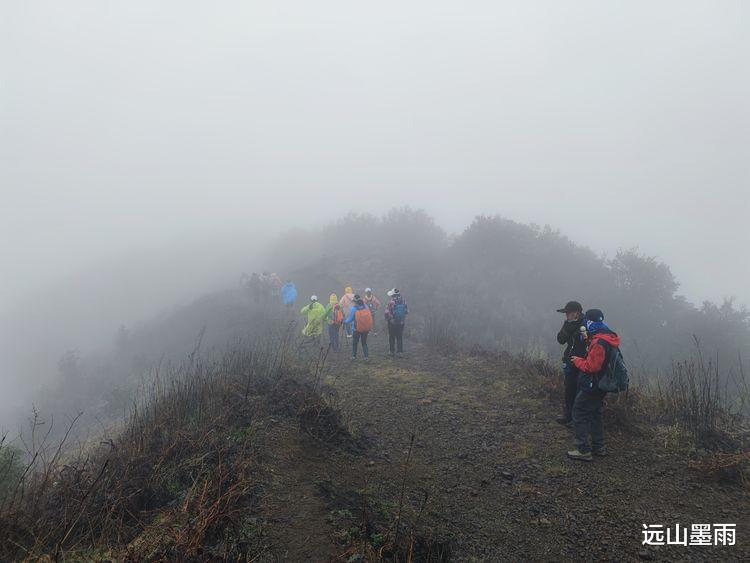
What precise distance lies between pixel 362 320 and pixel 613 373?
726 cm

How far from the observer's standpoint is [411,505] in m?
4.68

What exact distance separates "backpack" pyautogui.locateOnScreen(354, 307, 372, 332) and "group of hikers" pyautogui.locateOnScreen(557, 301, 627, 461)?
6.14 metres

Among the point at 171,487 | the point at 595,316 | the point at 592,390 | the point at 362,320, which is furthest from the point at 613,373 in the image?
the point at 362,320

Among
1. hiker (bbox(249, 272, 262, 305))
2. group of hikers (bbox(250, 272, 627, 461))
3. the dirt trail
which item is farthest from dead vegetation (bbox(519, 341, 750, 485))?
hiker (bbox(249, 272, 262, 305))

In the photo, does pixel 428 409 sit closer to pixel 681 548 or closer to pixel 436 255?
pixel 681 548

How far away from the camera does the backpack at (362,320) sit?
11.6 metres

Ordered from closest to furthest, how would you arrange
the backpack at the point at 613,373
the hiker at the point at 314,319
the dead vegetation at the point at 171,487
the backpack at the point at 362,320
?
the dead vegetation at the point at 171,487, the backpack at the point at 613,373, the backpack at the point at 362,320, the hiker at the point at 314,319

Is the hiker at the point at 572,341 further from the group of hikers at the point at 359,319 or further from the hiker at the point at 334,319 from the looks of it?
the hiker at the point at 334,319

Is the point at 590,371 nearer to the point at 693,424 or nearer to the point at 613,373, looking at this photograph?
the point at 613,373

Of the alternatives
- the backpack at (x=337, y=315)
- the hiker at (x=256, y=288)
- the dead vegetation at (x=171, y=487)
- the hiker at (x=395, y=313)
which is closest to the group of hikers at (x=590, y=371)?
the dead vegetation at (x=171, y=487)

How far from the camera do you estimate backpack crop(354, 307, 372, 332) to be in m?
11.6

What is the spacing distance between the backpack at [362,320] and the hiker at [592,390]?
6683 mm

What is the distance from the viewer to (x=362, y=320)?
460 inches

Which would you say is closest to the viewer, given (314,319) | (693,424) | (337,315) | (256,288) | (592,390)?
(592,390)
